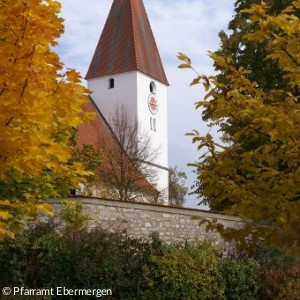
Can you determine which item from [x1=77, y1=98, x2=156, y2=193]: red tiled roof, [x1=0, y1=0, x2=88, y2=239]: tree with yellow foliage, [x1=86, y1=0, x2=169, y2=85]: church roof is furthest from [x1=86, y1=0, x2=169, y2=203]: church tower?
[x1=0, y1=0, x2=88, y2=239]: tree with yellow foliage

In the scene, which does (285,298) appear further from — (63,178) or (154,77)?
(154,77)

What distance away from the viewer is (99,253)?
32.0ft

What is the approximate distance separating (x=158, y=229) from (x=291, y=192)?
8.86 meters

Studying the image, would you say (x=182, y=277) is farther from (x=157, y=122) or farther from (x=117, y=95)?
(x=157, y=122)

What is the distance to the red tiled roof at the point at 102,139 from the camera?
101 ft

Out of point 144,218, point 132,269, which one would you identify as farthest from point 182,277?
point 144,218

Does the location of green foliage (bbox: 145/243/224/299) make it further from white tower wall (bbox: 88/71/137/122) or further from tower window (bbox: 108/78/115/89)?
tower window (bbox: 108/78/115/89)

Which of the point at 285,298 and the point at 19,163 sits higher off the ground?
the point at 19,163

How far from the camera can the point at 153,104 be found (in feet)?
140

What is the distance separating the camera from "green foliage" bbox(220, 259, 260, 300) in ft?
33.1

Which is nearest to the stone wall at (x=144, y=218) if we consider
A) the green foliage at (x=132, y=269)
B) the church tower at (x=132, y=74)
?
the green foliage at (x=132, y=269)

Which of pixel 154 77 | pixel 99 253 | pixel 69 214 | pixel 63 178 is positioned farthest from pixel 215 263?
pixel 154 77

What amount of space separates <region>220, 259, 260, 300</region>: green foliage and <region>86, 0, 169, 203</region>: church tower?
29654 millimetres

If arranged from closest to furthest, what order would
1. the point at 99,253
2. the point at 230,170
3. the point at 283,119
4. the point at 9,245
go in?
1. the point at 283,119
2. the point at 230,170
3. the point at 99,253
4. the point at 9,245
